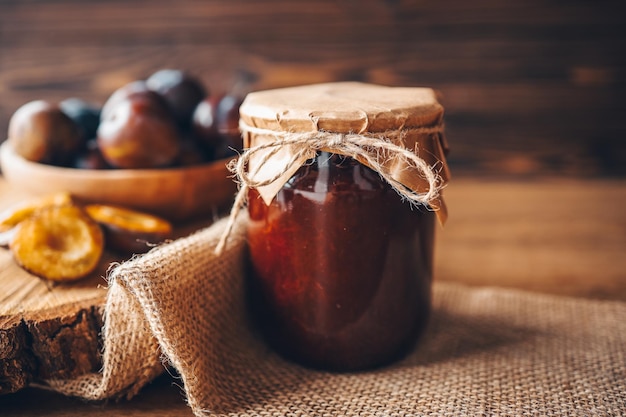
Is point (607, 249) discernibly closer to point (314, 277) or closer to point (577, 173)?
point (577, 173)

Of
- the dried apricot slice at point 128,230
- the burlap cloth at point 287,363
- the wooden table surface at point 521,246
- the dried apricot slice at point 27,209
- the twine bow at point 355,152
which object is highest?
the twine bow at point 355,152

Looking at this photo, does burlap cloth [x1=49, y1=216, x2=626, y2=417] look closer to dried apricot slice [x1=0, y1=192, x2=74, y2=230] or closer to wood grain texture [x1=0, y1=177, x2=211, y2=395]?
wood grain texture [x1=0, y1=177, x2=211, y2=395]

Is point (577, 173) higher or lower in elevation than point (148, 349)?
lower

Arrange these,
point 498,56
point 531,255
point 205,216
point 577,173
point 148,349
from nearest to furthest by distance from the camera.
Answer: point 148,349, point 205,216, point 531,255, point 498,56, point 577,173

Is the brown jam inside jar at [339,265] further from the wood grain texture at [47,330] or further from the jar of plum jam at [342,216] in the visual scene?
the wood grain texture at [47,330]

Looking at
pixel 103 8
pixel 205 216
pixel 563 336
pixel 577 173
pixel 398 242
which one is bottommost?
pixel 577 173

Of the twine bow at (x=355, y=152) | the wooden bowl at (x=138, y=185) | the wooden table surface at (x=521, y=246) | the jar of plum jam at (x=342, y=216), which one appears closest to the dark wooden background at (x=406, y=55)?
the wooden table surface at (x=521, y=246)

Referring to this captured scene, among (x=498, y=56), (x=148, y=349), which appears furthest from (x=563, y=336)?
(x=498, y=56)
